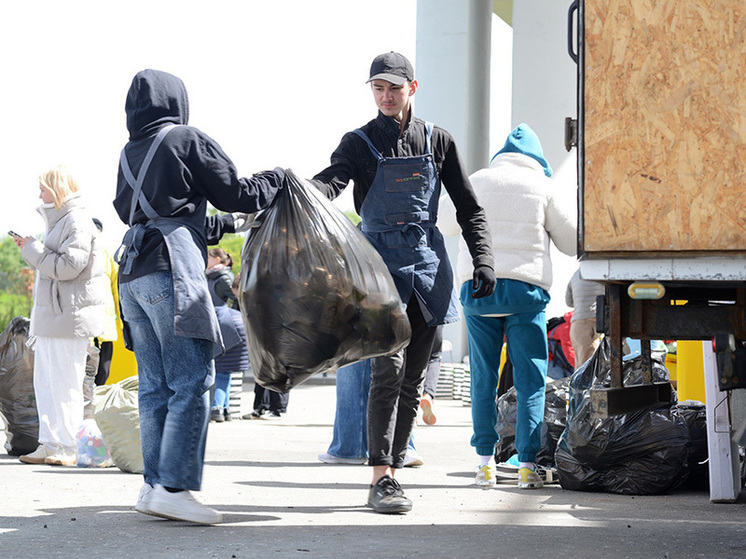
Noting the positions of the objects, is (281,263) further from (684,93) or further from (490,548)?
(684,93)

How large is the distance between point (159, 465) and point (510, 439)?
2.84 meters

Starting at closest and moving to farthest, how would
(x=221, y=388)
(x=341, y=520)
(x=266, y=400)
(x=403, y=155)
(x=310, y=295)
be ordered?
(x=310, y=295) → (x=341, y=520) → (x=403, y=155) → (x=221, y=388) → (x=266, y=400)

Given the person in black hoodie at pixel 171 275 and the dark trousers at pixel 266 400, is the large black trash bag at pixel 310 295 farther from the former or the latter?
the dark trousers at pixel 266 400

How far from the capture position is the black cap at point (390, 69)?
4898 mm

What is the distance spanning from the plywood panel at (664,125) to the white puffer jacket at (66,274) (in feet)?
13.5

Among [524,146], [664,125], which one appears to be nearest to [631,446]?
[524,146]

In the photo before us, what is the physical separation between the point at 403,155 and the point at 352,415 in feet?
8.94

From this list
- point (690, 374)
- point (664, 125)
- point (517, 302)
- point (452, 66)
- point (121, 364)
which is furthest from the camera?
point (452, 66)

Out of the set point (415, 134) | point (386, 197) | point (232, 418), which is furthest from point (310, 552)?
point (232, 418)

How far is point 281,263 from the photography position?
426 centimetres

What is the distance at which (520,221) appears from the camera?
6.16 metres

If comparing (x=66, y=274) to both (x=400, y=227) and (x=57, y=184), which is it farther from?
(x=400, y=227)

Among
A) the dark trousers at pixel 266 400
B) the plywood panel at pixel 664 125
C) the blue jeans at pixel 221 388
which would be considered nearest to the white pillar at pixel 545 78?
the dark trousers at pixel 266 400

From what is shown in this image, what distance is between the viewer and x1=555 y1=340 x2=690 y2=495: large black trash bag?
555 cm
